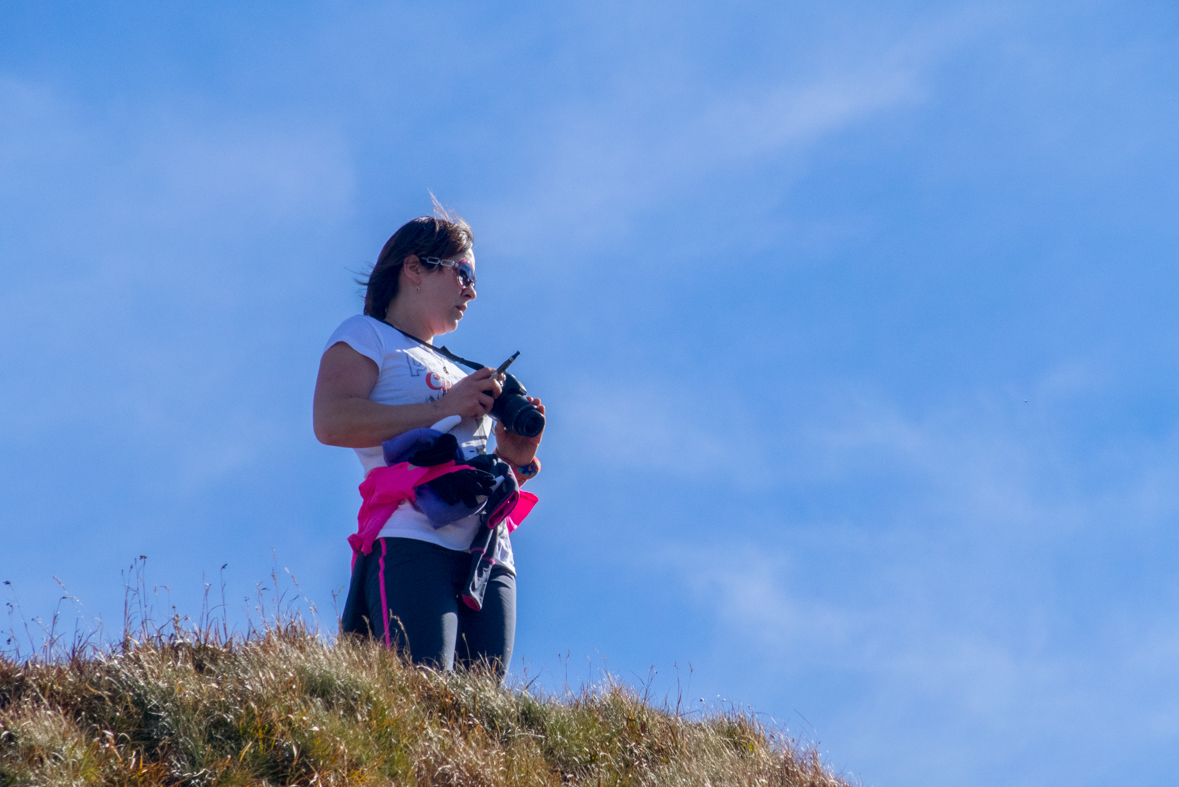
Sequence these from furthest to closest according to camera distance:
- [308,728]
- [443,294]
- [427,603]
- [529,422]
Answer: [443,294] < [529,422] < [427,603] < [308,728]

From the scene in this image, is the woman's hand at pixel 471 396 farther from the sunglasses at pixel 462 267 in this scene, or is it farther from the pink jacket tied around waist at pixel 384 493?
the sunglasses at pixel 462 267

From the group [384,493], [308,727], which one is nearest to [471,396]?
[384,493]

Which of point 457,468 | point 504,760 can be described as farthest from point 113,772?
point 457,468

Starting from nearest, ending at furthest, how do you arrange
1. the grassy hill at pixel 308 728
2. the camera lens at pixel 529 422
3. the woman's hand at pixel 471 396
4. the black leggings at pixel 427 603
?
the grassy hill at pixel 308 728 < the black leggings at pixel 427 603 < the woman's hand at pixel 471 396 < the camera lens at pixel 529 422

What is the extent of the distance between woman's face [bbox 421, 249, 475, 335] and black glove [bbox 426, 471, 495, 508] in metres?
0.83

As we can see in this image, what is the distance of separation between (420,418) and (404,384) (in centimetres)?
24

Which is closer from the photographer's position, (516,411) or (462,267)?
(516,411)

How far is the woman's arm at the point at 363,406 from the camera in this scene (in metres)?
3.94

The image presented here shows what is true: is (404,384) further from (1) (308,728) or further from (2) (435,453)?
(1) (308,728)

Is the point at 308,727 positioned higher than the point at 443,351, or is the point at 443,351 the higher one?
the point at 443,351

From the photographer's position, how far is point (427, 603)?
381 cm

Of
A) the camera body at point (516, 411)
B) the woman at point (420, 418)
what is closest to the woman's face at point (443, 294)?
the woman at point (420, 418)

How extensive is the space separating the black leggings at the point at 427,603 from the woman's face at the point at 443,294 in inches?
40.1

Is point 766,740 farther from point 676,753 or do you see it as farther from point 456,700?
point 456,700
